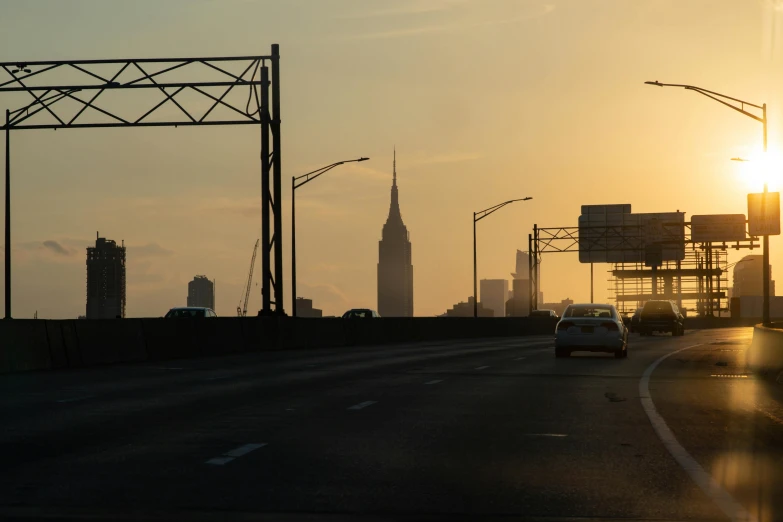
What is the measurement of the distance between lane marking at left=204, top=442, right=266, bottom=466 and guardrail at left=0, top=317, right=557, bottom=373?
48.0 feet

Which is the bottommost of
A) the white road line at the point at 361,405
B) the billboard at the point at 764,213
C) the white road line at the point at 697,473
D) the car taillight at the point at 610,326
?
the white road line at the point at 697,473

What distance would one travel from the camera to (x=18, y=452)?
1134cm

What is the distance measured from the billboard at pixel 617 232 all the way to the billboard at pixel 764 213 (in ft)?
194

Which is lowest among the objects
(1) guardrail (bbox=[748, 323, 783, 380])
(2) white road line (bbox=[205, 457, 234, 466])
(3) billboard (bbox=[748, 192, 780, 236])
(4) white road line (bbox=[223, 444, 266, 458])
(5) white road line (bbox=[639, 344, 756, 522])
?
(5) white road line (bbox=[639, 344, 756, 522])

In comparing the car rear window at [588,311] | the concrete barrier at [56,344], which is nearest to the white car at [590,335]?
the car rear window at [588,311]

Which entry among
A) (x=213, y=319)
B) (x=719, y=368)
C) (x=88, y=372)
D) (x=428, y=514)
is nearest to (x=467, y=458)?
(x=428, y=514)

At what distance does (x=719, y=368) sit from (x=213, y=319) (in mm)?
14803

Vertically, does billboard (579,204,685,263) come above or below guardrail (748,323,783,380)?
above

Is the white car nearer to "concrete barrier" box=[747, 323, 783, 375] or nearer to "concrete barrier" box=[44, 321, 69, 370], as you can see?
"concrete barrier" box=[747, 323, 783, 375]

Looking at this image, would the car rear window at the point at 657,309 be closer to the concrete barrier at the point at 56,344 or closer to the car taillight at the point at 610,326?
the car taillight at the point at 610,326

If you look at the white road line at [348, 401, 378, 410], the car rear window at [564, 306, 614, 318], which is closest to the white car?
the car rear window at [564, 306, 614, 318]

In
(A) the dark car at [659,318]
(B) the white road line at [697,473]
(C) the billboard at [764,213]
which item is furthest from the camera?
(A) the dark car at [659,318]

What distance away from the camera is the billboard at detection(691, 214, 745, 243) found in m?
97.8

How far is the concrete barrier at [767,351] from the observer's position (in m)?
25.3
